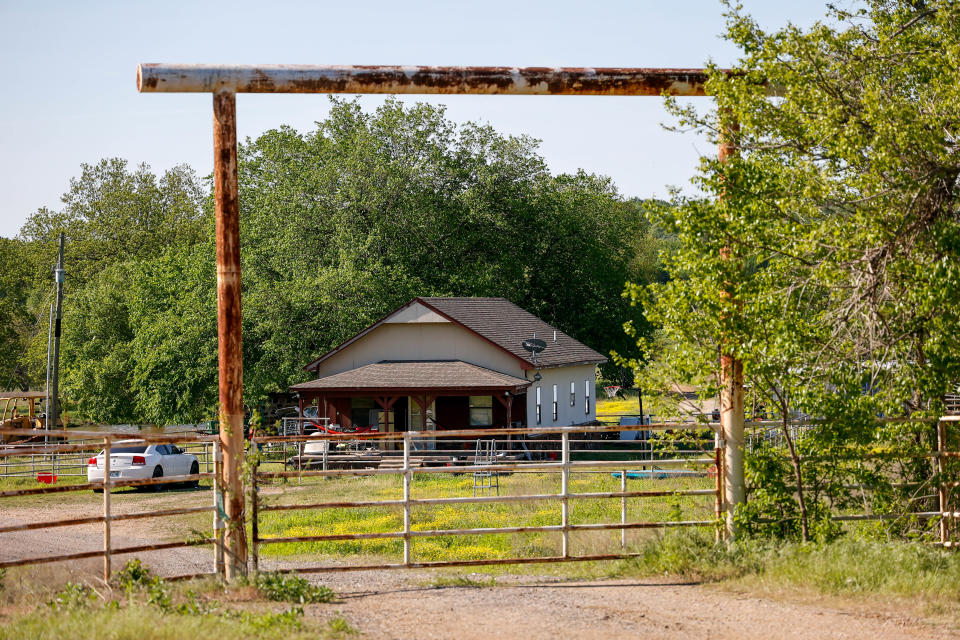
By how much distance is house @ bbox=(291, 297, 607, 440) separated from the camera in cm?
3609

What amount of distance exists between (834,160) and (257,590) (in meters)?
7.98

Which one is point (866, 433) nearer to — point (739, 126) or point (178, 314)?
point (739, 126)

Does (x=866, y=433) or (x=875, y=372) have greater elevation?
(x=875, y=372)

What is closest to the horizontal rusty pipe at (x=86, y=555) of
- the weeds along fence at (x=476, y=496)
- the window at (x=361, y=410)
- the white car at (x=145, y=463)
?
the weeds along fence at (x=476, y=496)

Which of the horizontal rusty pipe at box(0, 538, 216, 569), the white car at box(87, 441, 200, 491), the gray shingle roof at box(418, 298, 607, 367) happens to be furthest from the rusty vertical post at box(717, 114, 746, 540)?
the gray shingle roof at box(418, 298, 607, 367)

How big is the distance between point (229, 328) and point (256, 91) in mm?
2696

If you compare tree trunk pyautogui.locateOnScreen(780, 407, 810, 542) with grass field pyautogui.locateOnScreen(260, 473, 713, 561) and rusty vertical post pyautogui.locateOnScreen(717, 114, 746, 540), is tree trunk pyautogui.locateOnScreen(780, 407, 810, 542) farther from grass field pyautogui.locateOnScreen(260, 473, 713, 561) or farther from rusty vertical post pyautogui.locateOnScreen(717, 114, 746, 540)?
grass field pyautogui.locateOnScreen(260, 473, 713, 561)

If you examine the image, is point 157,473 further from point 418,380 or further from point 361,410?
point 361,410

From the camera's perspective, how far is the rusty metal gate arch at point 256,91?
10.8m

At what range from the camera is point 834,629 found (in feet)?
28.7

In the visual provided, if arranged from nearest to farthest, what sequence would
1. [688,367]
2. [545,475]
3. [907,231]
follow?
[907,231] → [688,367] → [545,475]

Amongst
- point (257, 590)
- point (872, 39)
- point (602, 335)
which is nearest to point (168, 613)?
point (257, 590)

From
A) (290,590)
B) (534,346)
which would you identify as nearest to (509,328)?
(534,346)

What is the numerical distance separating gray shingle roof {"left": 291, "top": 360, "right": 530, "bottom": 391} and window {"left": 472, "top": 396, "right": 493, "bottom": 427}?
1183mm
